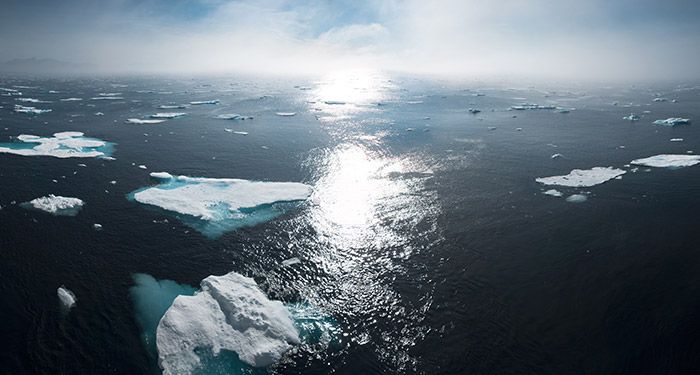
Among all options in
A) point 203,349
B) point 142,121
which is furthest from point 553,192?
point 142,121

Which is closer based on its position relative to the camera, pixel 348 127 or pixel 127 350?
pixel 127 350

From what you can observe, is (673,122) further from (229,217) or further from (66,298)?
(66,298)

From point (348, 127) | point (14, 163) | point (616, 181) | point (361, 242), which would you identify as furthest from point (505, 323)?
point (348, 127)

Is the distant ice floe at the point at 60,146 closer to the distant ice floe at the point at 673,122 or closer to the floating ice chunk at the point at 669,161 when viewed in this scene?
the floating ice chunk at the point at 669,161

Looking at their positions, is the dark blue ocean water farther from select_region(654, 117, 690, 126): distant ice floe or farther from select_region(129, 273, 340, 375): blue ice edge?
select_region(654, 117, 690, 126): distant ice floe

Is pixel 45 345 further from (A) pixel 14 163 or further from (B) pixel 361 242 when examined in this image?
(A) pixel 14 163

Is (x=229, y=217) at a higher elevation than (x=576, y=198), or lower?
lower
